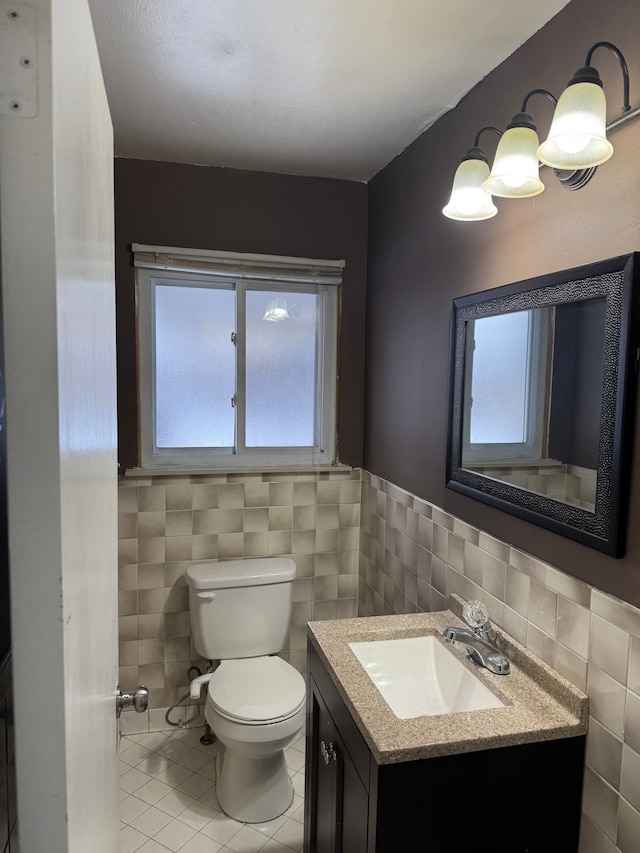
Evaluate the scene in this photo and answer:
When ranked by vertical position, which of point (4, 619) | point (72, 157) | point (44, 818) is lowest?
point (44, 818)

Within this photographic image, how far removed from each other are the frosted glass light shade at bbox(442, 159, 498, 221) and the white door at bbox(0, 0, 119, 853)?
0.95 metres

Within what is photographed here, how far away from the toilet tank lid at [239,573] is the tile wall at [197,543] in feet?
0.32

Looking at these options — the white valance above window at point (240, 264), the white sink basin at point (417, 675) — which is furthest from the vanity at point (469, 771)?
the white valance above window at point (240, 264)

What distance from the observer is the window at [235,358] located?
2414 millimetres

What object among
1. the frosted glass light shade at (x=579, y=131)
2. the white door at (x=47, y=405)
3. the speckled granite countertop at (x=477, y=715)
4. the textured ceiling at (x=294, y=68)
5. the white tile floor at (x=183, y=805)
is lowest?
the white tile floor at (x=183, y=805)

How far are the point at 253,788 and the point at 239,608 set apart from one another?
64 cm

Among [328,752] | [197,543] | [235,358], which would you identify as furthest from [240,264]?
[328,752]

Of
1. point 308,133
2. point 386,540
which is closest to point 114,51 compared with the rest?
point 308,133

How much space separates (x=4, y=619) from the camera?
29.0 inches

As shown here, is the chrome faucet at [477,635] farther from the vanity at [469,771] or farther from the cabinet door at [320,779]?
the cabinet door at [320,779]

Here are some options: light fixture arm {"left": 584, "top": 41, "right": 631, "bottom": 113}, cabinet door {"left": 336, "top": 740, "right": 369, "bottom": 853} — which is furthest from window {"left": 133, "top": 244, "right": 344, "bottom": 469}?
light fixture arm {"left": 584, "top": 41, "right": 631, "bottom": 113}

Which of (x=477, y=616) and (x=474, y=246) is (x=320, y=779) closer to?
(x=477, y=616)

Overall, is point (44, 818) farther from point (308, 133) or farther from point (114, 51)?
point (308, 133)

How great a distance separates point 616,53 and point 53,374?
119 centimetres
